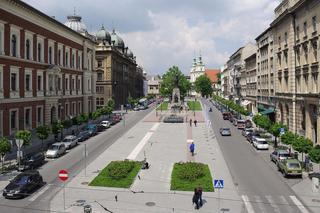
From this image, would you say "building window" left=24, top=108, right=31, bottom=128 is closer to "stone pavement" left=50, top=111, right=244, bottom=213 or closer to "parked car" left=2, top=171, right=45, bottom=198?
"stone pavement" left=50, top=111, right=244, bottom=213

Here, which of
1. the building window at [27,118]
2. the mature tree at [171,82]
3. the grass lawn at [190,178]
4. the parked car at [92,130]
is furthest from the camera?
the mature tree at [171,82]

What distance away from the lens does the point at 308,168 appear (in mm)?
32062

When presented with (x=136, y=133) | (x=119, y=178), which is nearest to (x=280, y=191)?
(x=119, y=178)

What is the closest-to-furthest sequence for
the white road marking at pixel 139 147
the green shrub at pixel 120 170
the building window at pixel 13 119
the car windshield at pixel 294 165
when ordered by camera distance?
1. the green shrub at pixel 120 170
2. the car windshield at pixel 294 165
3. the white road marking at pixel 139 147
4. the building window at pixel 13 119

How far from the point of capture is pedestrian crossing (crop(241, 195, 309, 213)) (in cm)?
2250

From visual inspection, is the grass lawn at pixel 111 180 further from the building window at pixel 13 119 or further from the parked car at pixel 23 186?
the building window at pixel 13 119

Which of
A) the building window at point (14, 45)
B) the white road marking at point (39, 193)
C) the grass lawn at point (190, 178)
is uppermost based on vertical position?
the building window at point (14, 45)

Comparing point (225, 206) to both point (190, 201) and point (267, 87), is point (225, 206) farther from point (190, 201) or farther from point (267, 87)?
point (267, 87)

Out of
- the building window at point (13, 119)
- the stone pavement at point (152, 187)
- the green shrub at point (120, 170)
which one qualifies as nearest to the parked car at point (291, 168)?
the stone pavement at point (152, 187)

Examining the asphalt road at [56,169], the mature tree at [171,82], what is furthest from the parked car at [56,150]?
the mature tree at [171,82]

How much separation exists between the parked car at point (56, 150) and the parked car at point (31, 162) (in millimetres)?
2600

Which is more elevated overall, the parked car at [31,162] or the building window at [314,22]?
the building window at [314,22]

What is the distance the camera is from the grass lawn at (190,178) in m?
Answer: 26.8

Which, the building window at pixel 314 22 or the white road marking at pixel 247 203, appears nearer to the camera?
the white road marking at pixel 247 203
